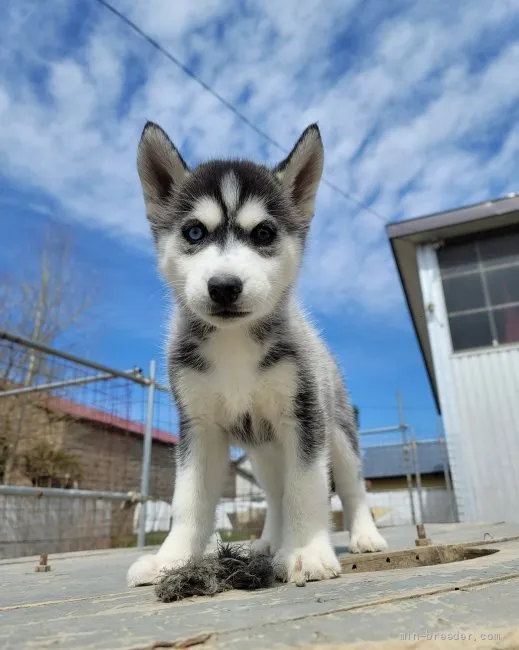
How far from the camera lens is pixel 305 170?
10.5 ft

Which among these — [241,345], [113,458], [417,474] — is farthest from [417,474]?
[241,345]

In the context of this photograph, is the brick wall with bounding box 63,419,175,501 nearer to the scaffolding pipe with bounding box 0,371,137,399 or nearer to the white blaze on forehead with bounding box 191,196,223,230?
the scaffolding pipe with bounding box 0,371,137,399

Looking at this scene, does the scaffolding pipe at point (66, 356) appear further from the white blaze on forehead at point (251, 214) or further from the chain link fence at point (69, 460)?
the white blaze on forehead at point (251, 214)

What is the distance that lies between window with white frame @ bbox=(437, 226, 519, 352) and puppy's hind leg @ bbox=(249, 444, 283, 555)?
26.4 ft

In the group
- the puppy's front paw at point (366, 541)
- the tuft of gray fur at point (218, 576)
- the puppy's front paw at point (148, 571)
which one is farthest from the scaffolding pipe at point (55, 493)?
the tuft of gray fur at point (218, 576)

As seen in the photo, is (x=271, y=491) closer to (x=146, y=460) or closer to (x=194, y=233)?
(x=194, y=233)

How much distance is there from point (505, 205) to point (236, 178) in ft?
29.9

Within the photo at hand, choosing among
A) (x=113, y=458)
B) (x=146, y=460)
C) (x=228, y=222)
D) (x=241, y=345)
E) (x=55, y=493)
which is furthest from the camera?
(x=113, y=458)

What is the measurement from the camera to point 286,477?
2479mm

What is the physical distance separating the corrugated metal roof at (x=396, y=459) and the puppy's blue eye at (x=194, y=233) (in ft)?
32.2

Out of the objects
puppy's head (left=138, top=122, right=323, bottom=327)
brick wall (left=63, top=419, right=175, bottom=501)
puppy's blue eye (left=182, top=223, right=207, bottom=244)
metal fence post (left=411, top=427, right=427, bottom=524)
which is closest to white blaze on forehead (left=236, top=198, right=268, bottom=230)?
puppy's head (left=138, top=122, right=323, bottom=327)

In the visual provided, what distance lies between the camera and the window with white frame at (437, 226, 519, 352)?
33.6 feet

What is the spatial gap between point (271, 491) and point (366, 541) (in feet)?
2.10

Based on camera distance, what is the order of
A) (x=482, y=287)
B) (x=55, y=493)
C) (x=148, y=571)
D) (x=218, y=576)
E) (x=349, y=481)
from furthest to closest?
(x=482, y=287), (x=55, y=493), (x=349, y=481), (x=148, y=571), (x=218, y=576)
